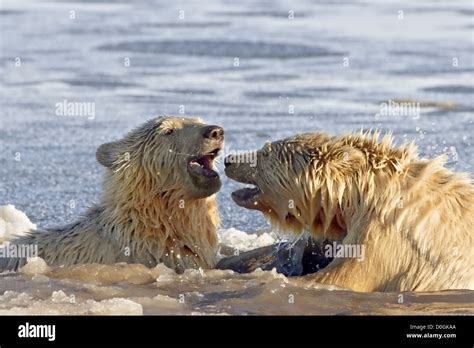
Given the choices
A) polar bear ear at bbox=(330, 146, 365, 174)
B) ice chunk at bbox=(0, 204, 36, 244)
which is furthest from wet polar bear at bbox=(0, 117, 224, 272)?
ice chunk at bbox=(0, 204, 36, 244)

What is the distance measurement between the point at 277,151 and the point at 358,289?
42.8 inches

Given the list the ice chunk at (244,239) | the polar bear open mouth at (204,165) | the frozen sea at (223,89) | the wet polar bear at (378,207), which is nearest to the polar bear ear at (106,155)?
the polar bear open mouth at (204,165)

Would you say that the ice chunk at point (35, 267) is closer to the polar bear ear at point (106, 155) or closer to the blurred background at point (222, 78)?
the polar bear ear at point (106, 155)

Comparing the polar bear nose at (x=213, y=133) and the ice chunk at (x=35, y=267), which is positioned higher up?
the polar bear nose at (x=213, y=133)

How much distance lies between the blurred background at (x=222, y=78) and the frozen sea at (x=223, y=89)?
32 millimetres

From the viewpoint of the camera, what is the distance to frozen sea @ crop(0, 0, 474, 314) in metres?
7.52

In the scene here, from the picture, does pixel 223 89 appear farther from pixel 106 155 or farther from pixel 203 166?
pixel 203 166

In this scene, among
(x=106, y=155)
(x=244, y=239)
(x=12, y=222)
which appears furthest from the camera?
(x=12, y=222)

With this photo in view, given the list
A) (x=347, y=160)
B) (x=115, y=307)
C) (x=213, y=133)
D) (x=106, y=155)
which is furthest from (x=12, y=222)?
(x=347, y=160)

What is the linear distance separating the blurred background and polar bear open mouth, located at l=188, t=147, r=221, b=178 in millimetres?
2126

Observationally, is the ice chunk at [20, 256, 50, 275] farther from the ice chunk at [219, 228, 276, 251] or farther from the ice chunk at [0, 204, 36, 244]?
the ice chunk at [219, 228, 276, 251]

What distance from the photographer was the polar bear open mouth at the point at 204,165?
790cm

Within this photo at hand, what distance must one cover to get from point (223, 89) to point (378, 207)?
776 centimetres

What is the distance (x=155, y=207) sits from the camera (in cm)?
802
